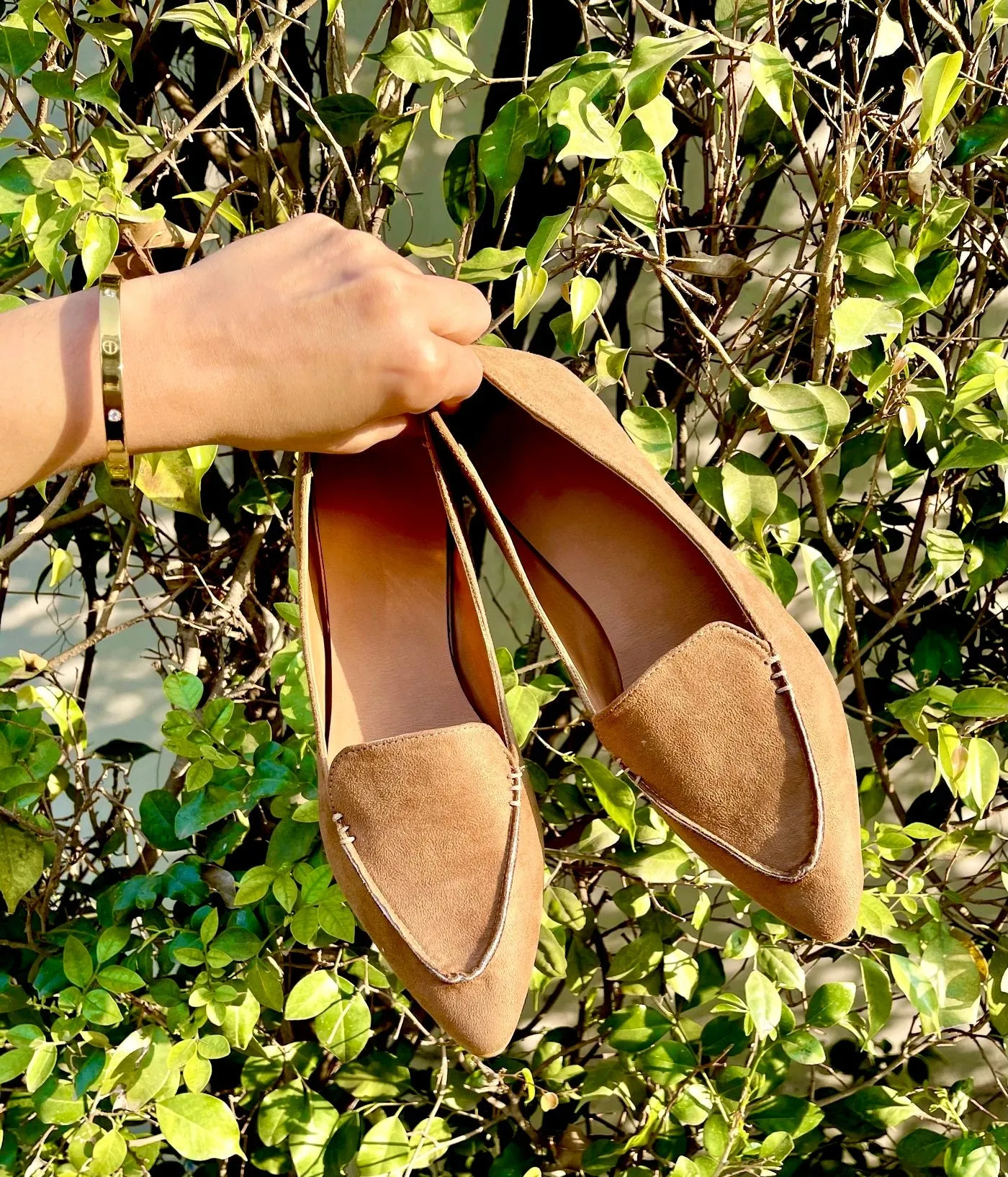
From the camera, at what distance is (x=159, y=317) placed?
52 cm

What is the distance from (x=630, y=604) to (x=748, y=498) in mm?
130

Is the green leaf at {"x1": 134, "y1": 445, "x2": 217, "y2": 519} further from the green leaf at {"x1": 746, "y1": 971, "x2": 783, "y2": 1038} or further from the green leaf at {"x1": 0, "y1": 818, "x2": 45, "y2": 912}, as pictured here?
the green leaf at {"x1": 746, "y1": 971, "x2": 783, "y2": 1038}

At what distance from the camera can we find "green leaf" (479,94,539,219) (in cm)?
70

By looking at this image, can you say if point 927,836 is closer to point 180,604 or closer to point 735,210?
point 735,210

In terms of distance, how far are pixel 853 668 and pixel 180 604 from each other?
0.85 m

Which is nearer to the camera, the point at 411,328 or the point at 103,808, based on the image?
the point at 411,328

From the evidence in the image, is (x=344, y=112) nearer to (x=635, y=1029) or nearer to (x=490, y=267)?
(x=490, y=267)

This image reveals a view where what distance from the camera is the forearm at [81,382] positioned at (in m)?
0.50

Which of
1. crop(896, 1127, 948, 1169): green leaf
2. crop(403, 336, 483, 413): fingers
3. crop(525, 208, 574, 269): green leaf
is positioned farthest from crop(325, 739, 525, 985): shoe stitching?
crop(896, 1127, 948, 1169): green leaf

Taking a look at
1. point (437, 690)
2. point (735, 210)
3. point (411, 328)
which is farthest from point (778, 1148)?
point (735, 210)

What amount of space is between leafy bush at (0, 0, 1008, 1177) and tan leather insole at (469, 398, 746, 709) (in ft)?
0.21

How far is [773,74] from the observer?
2.18 feet

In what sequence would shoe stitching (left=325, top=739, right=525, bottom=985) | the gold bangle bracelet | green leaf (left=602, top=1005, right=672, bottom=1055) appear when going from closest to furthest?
the gold bangle bracelet
shoe stitching (left=325, top=739, right=525, bottom=985)
green leaf (left=602, top=1005, right=672, bottom=1055)

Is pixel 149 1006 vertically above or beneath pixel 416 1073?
above
